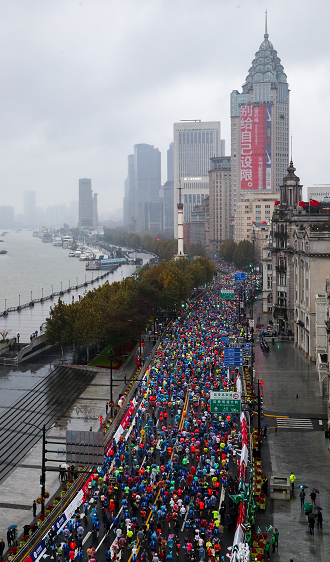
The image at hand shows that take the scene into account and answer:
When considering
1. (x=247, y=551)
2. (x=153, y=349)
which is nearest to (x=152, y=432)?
(x=247, y=551)

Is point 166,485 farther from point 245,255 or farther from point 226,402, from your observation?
point 245,255

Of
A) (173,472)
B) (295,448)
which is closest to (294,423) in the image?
(295,448)

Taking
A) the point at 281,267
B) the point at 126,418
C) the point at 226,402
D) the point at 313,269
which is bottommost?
the point at 126,418

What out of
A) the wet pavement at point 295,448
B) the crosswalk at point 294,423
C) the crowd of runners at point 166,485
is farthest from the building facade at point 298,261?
the crosswalk at point 294,423

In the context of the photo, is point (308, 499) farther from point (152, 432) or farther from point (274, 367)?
point (274, 367)

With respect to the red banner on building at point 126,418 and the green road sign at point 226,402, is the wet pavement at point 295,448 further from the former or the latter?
the red banner on building at point 126,418

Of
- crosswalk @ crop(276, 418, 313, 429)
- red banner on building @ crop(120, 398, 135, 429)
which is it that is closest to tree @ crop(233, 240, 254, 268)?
crosswalk @ crop(276, 418, 313, 429)
